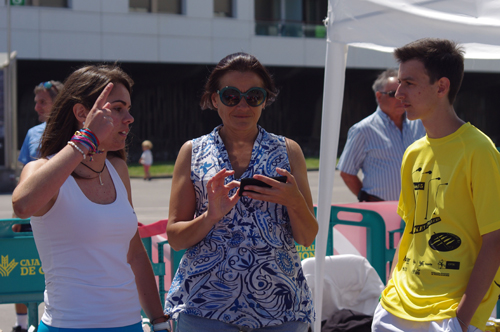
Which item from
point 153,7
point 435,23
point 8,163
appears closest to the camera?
point 435,23

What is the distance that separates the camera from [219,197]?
205cm

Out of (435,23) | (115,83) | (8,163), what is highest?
(435,23)

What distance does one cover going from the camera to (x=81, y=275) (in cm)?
189

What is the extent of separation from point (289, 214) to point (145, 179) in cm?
1692

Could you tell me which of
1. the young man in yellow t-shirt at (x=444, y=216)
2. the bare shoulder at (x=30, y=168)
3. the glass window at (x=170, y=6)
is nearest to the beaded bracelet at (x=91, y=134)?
the bare shoulder at (x=30, y=168)

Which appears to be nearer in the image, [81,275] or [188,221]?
[81,275]

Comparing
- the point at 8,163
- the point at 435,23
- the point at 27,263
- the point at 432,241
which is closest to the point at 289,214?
the point at 432,241

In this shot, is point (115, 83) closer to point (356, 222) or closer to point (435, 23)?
point (435, 23)

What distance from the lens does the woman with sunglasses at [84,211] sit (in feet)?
5.83

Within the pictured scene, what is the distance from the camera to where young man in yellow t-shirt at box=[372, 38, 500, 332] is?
2023 mm

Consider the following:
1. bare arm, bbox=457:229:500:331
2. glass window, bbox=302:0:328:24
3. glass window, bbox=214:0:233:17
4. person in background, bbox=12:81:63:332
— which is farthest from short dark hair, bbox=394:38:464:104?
glass window, bbox=302:0:328:24

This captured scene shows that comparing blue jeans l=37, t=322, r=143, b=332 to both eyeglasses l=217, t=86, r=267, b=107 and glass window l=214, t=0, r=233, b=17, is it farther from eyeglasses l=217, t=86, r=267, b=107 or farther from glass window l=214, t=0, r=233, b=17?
glass window l=214, t=0, r=233, b=17

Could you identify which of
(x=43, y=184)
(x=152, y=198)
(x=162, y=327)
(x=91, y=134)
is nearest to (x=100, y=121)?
(x=91, y=134)

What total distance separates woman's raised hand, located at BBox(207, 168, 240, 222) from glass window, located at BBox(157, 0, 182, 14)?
910 inches
